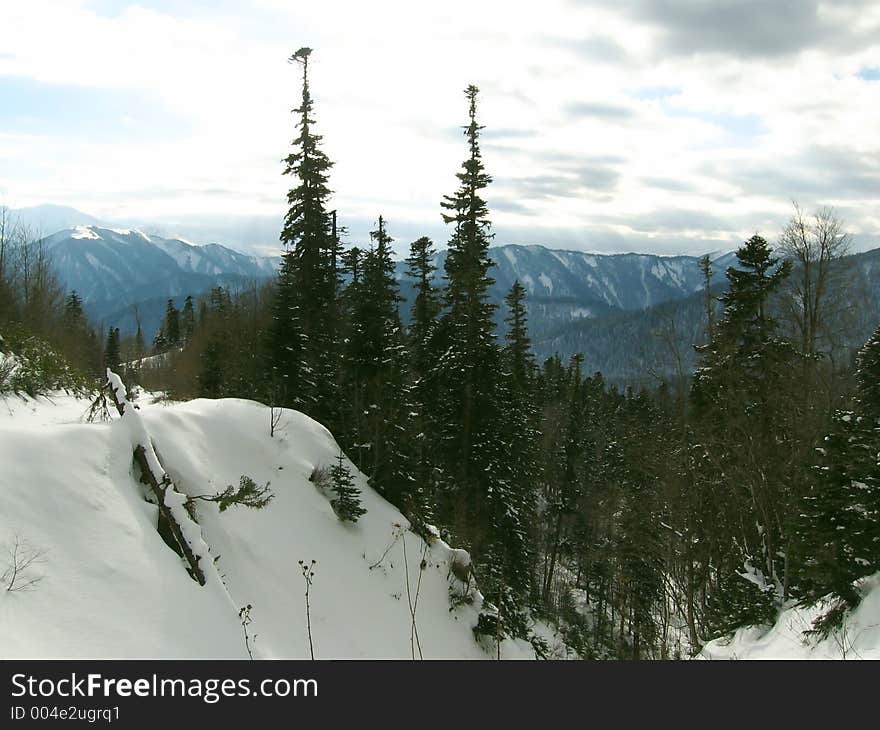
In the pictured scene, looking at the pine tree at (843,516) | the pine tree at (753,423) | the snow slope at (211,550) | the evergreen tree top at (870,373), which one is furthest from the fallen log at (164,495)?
the evergreen tree top at (870,373)

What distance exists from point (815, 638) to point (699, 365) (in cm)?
1021

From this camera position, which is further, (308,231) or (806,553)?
(308,231)

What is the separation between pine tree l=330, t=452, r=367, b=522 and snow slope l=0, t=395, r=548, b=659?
242 millimetres

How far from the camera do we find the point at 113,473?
6855mm

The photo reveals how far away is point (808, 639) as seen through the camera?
9117 millimetres

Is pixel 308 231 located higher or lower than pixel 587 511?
higher

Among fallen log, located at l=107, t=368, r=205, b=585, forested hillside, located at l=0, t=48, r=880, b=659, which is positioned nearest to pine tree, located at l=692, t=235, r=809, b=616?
forested hillside, located at l=0, t=48, r=880, b=659

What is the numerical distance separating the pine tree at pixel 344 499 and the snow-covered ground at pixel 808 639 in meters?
8.17

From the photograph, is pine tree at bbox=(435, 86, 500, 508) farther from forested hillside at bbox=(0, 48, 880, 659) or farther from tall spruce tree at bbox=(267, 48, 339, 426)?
tall spruce tree at bbox=(267, 48, 339, 426)

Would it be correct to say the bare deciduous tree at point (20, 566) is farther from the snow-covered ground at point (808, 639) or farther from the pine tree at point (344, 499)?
the snow-covered ground at point (808, 639)

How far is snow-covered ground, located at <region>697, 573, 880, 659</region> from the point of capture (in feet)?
25.3

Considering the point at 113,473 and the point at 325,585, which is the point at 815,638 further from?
the point at 113,473

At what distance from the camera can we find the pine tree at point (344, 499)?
11664mm
